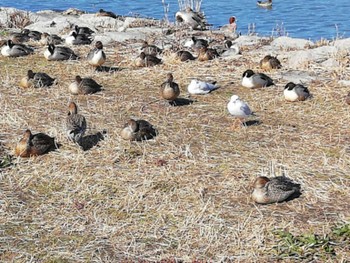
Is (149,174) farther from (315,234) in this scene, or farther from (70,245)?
(315,234)

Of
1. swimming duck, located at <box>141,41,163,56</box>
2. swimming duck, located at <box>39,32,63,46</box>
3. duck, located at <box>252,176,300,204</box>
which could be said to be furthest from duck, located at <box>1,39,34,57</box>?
duck, located at <box>252,176,300,204</box>

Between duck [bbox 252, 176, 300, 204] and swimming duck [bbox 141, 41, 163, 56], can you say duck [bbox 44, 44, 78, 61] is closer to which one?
swimming duck [bbox 141, 41, 163, 56]

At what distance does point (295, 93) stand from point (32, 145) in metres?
4.85

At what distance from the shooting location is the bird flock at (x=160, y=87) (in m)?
8.17

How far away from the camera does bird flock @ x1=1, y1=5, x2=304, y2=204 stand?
322 inches

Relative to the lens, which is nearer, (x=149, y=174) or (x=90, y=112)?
(x=149, y=174)

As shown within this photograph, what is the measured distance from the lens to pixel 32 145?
9344mm

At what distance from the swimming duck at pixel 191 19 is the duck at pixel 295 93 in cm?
868

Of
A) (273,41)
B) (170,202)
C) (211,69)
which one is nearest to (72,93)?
(211,69)

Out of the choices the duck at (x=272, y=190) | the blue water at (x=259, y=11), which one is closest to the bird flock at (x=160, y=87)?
the duck at (x=272, y=190)

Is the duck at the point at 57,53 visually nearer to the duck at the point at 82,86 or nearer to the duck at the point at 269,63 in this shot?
the duck at the point at 82,86

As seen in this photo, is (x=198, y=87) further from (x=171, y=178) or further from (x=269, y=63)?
(x=171, y=178)

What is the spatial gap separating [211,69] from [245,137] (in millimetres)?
4384

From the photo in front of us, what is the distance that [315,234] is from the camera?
23.6 ft
